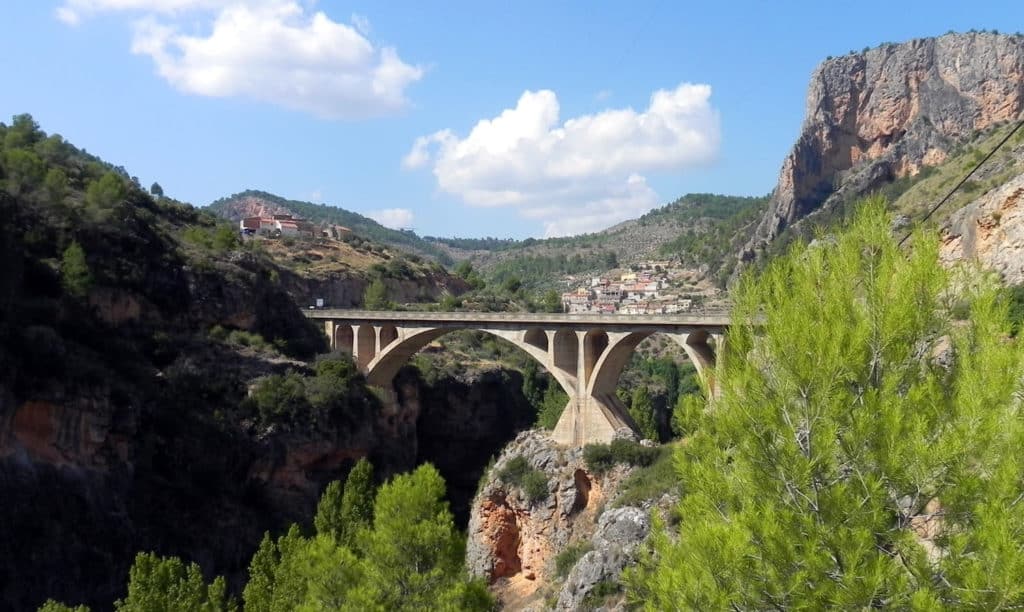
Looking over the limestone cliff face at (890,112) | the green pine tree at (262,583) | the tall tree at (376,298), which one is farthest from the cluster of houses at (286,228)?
the green pine tree at (262,583)

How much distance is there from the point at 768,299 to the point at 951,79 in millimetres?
88656

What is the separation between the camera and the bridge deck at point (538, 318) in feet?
77.2

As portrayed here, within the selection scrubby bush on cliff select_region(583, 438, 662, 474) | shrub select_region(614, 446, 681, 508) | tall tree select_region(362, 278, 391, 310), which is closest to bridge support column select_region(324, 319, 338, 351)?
tall tree select_region(362, 278, 391, 310)

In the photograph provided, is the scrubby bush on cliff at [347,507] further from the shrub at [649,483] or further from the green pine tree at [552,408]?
the green pine tree at [552,408]

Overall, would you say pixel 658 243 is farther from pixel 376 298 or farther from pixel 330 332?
pixel 330 332

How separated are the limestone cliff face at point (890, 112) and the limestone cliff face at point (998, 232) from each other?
57121mm

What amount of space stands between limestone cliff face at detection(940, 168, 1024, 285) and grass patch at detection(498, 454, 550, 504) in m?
12.7

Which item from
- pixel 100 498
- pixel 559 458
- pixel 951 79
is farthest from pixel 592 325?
pixel 951 79

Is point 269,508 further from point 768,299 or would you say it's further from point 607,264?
point 607,264

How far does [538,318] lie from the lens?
92.1 ft

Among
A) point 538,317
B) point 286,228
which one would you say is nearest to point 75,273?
point 538,317

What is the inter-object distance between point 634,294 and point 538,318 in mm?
64493

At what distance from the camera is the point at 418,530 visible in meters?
11.3

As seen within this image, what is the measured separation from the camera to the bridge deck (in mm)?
23516
